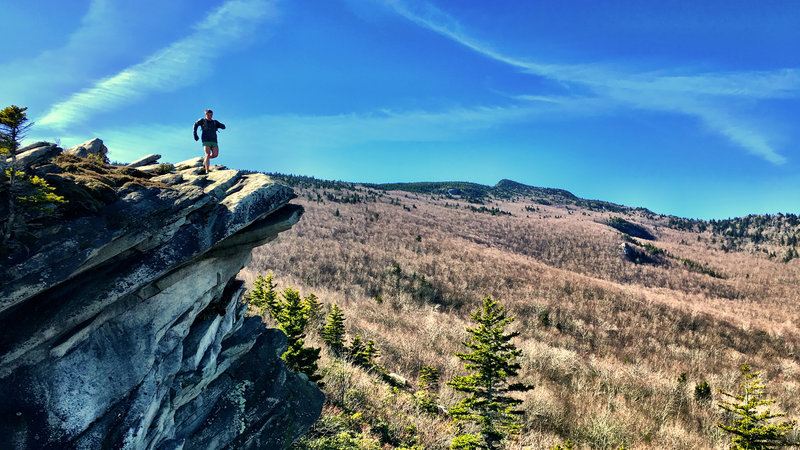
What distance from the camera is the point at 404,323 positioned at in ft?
83.4

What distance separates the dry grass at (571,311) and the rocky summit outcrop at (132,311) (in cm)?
695

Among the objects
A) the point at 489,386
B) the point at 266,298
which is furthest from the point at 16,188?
the point at 266,298

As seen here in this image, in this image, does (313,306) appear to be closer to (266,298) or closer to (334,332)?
(266,298)

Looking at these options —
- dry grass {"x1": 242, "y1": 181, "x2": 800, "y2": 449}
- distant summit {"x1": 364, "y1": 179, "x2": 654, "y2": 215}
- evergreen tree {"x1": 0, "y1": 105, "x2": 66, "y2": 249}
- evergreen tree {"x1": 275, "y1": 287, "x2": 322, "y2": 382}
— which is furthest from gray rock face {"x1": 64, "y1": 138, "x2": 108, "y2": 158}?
distant summit {"x1": 364, "y1": 179, "x2": 654, "y2": 215}

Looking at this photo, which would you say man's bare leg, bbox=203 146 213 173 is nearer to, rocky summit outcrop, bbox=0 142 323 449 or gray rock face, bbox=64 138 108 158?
rocky summit outcrop, bbox=0 142 323 449

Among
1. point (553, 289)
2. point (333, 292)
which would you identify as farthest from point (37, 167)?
point (553, 289)

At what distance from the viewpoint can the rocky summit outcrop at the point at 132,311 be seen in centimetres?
461

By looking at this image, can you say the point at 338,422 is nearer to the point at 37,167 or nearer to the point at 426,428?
the point at 426,428

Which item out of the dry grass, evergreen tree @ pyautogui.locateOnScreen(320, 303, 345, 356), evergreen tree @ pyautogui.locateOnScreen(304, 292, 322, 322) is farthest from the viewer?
evergreen tree @ pyautogui.locateOnScreen(304, 292, 322, 322)

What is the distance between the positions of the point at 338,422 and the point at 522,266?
36.3 m

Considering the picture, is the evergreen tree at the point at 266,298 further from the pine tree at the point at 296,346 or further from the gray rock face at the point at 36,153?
the gray rock face at the point at 36,153

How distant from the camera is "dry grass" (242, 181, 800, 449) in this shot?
14844mm

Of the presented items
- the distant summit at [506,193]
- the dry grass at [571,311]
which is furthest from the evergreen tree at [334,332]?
the distant summit at [506,193]

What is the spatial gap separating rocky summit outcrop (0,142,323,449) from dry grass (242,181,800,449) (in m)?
6.95
